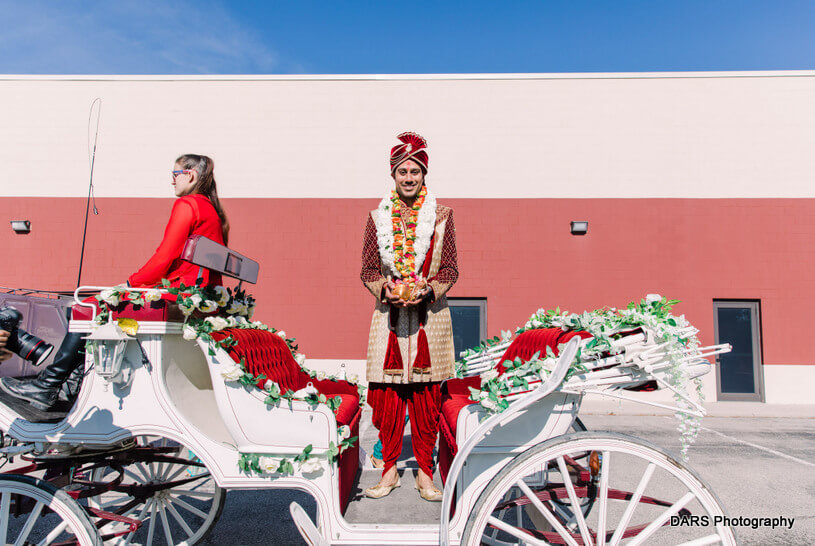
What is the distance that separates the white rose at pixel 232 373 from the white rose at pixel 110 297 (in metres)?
0.56

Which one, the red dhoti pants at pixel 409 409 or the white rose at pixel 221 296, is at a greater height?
the white rose at pixel 221 296

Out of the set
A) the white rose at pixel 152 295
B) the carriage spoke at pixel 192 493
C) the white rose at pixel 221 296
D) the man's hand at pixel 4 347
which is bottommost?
the carriage spoke at pixel 192 493

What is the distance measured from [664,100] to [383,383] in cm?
903

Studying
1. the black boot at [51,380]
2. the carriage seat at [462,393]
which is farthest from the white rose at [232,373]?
the carriage seat at [462,393]

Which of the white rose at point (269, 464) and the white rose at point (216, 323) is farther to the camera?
the white rose at point (216, 323)

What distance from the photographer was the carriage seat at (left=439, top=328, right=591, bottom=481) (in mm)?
2459

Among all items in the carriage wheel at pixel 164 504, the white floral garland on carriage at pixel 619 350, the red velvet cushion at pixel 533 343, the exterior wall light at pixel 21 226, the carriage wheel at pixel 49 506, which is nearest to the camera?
the white floral garland on carriage at pixel 619 350

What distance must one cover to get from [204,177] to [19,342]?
1.19 m

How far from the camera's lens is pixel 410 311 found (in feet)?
9.62

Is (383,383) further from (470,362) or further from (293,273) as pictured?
(293,273)

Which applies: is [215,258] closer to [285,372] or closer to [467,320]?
[285,372]

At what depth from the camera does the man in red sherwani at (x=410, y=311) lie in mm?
2824

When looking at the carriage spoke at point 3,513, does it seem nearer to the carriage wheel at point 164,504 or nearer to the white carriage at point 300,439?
the white carriage at point 300,439

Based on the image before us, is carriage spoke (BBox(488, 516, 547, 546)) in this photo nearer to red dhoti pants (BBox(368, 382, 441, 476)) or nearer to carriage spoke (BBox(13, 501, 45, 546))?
red dhoti pants (BBox(368, 382, 441, 476))
